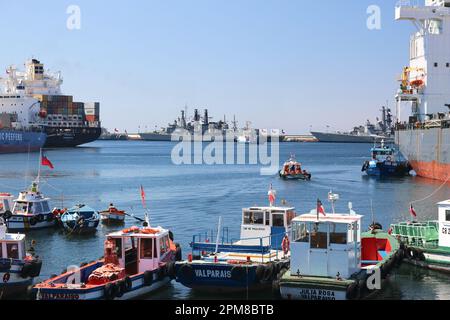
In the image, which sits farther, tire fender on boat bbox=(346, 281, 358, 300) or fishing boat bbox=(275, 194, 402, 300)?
fishing boat bbox=(275, 194, 402, 300)

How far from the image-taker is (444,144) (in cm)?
6981

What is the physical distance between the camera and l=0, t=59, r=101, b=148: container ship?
17412cm

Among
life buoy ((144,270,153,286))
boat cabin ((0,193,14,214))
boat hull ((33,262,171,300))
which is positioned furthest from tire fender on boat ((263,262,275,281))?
boat cabin ((0,193,14,214))

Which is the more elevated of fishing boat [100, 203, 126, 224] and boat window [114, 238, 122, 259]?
boat window [114, 238, 122, 259]

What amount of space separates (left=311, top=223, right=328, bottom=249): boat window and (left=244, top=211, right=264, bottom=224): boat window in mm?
6280

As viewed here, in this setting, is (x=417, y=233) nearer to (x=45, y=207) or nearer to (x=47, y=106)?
(x=45, y=207)

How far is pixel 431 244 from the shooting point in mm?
31953

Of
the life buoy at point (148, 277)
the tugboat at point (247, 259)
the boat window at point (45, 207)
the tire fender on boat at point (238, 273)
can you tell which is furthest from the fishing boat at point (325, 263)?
the boat window at point (45, 207)

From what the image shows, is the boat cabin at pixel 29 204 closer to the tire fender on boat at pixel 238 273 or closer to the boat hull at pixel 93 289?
the boat hull at pixel 93 289

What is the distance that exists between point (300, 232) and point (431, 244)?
10.2 metres

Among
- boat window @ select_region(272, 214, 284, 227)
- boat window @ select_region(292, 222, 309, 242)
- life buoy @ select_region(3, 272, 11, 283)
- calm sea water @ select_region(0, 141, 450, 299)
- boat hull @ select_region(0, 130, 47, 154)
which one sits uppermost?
boat hull @ select_region(0, 130, 47, 154)

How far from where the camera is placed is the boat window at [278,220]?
99.3 ft

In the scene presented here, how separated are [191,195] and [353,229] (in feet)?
141

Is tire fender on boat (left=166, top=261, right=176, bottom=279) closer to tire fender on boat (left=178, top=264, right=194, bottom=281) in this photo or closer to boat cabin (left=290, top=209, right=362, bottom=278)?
tire fender on boat (left=178, top=264, right=194, bottom=281)
